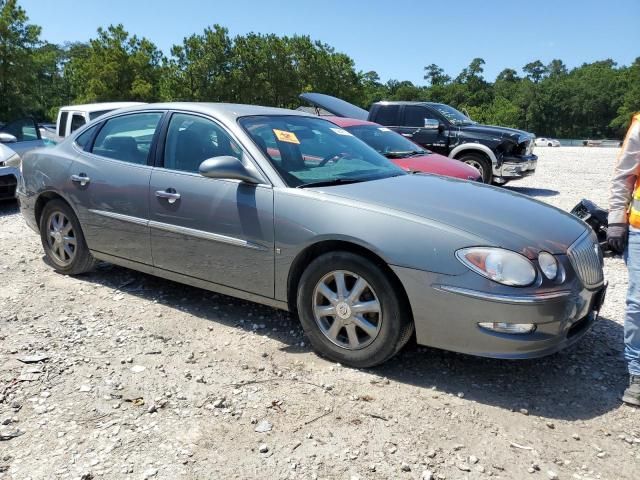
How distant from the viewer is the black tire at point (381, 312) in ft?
10.5

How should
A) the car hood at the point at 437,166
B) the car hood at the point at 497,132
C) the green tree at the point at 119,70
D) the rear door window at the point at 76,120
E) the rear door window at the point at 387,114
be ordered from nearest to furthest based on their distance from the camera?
the car hood at the point at 437,166, the rear door window at the point at 76,120, the car hood at the point at 497,132, the rear door window at the point at 387,114, the green tree at the point at 119,70

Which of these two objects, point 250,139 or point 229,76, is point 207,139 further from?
point 229,76

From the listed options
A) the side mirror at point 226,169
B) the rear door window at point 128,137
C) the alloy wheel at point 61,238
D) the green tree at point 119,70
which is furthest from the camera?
the green tree at point 119,70

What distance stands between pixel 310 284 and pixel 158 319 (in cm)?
145

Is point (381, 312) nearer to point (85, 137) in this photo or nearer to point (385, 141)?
point (85, 137)

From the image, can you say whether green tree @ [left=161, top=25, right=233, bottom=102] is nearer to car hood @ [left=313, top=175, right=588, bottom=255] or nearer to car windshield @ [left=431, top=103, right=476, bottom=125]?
car windshield @ [left=431, top=103, right=476, bottom=125]

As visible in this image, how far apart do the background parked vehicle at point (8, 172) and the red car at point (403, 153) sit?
4.83m

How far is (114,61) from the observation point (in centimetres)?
3275

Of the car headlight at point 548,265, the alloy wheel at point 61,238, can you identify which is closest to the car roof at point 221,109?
the alloy wheel at point 61,238

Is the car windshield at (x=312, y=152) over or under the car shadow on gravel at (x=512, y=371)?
over

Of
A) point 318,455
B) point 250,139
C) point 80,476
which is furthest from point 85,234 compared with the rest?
point 318,455

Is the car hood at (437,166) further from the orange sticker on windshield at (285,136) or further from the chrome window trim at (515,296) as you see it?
the chrome window trim at (515,296)

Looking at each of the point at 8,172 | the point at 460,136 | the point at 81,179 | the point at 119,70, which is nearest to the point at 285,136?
the point at 81,179

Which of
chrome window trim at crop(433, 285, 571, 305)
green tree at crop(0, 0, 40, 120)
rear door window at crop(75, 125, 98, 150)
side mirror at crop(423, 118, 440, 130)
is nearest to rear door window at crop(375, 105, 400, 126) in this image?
side mirror at crop(423, 118, 440, 130)
